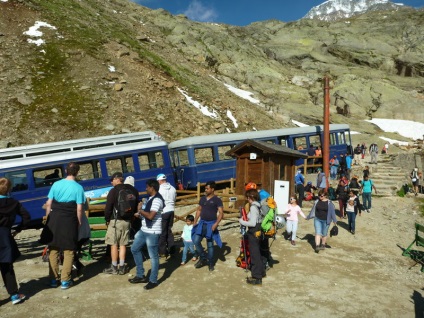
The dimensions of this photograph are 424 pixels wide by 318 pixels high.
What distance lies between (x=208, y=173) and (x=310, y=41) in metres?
66.8

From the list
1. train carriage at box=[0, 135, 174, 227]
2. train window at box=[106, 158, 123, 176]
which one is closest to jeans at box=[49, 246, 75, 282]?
train carriage at box=[0, 135, 174, 227]

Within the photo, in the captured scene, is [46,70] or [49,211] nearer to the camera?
[49,211]

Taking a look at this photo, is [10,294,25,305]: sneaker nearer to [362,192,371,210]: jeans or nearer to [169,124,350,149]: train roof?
[169,124,350,149]: train roof

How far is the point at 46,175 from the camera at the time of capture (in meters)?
16.5

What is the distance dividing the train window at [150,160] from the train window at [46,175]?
3.95 meters

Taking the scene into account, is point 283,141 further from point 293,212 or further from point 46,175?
point 46,175

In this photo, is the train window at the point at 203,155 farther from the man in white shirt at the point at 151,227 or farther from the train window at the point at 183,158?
the man in white shirt at the point at 151,227

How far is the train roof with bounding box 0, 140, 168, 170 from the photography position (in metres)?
15.8

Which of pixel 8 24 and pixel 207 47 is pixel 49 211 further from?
pixel 207 47

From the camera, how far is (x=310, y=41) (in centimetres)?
7794

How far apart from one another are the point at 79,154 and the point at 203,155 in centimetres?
694

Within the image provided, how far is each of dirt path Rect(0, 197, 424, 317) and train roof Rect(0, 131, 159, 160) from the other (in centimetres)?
646

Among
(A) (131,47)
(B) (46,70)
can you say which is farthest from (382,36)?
(B) (46,70)

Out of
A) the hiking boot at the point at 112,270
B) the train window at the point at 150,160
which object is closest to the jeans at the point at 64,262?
the hiking boot at the point at 112,270
